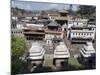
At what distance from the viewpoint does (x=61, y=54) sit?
2207 millimetres

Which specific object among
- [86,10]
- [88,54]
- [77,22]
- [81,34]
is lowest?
[88,54]

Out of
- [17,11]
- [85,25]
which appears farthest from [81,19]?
[17,11]

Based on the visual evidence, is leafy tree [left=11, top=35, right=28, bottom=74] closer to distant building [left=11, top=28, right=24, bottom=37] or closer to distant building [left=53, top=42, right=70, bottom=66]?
distant building [left=11, top=28, right=24, bottom=37]

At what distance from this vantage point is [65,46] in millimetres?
2225

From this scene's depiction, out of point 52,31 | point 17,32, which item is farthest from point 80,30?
point 17,32

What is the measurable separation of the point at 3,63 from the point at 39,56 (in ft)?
1.38

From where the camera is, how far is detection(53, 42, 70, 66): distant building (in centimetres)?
219

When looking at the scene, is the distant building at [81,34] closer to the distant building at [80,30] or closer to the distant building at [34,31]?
the distant building at [80,30]

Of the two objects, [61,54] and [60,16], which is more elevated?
[60,16]

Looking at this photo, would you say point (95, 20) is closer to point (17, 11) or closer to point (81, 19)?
point (81, 19)

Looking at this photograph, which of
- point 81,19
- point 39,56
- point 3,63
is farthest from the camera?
point 81,19

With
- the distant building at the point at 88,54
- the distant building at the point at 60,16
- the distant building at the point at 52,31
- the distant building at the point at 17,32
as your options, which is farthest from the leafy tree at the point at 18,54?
the distant building at the point at 88,54

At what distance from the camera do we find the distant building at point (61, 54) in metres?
2.19

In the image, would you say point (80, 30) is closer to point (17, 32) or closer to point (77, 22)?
point (77, 22)
